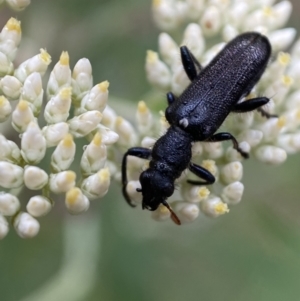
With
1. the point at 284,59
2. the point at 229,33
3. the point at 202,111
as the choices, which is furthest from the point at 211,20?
the point at 202,111

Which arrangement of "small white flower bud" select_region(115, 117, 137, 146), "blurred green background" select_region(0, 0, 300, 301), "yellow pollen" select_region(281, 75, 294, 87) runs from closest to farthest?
"small white flower bud" select_region(115, 117, 137, 146), "yellow pollen" select_region(281, 75, 294, 87), "blurred green background" select_region(0, 0, 300, 301)

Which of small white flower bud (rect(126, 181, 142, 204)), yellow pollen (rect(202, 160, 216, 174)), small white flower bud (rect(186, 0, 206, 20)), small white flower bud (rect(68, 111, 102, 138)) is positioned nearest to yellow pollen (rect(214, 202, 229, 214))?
yellow pollen (rect(202, 160, 216, 174))

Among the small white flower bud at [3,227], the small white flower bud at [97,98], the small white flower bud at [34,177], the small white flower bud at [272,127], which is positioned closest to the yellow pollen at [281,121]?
the small white flower bud at [272,127]

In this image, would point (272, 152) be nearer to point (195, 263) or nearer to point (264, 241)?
point (264, 241)

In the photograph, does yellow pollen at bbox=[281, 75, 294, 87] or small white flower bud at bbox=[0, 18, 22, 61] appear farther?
yellow pollen at bbox=[281, 75, 294, 87]

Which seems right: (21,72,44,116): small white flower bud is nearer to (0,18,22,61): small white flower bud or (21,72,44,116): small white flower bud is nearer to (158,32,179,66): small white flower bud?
(0,18,22,61): small white flower bud

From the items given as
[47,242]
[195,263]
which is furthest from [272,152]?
[47,242]

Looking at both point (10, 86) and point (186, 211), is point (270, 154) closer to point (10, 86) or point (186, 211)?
point (186, 211)
